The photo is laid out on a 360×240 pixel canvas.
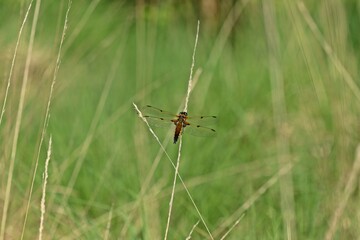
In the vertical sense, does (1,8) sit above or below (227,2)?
below

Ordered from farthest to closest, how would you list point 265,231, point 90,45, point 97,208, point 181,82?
point 90,45 → point 181,82 → point 97,208 → point 265,231

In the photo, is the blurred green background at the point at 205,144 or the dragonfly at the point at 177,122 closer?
the dragonfly at the point at 177,122

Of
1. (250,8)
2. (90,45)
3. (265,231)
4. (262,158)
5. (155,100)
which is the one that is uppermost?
(250,8)

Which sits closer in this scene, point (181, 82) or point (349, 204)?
point (349, 204)

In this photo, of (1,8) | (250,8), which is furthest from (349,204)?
(1,8)

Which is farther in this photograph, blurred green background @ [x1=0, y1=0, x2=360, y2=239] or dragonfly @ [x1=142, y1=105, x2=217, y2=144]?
blurred green background @ [x1=0, y1=0, x2=360, y2=239]

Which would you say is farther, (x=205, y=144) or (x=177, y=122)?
(x=205, y=144)

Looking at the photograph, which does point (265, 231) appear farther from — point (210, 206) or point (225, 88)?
point (225, 88)

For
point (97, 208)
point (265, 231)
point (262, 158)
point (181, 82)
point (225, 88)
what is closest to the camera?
point (265, 231)
